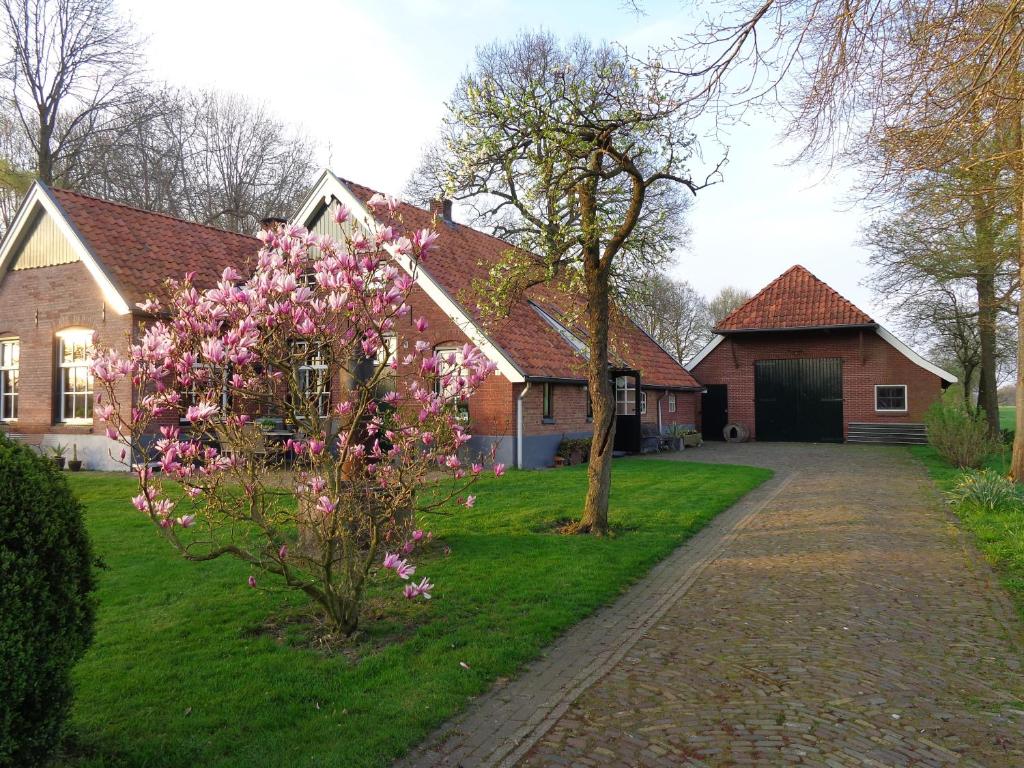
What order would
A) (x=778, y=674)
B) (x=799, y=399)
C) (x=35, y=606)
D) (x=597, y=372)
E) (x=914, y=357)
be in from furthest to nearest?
(x=799, y=399) → (x=914, y=357) → (x=597, y=372) → (x=778, y=674) → (x=35, y=606)

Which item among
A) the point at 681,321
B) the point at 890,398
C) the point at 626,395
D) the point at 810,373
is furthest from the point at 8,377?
the point at 681,321

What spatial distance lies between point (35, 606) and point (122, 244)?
15.9 m

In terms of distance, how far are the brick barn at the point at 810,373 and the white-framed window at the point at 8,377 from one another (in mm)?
22884

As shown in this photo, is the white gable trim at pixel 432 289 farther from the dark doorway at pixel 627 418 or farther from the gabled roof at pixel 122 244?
the dark doorway at pixel 627 418

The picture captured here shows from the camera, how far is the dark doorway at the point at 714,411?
1125 inches

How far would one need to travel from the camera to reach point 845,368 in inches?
1035

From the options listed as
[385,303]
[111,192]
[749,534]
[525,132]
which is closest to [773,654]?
[385,303]

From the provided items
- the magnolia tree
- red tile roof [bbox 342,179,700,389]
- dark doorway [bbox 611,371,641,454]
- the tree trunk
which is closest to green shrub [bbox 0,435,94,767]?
the magnolia tree

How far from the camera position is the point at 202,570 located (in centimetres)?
739

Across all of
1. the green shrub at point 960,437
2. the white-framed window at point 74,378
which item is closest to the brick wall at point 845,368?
the green shrub at point 960,437

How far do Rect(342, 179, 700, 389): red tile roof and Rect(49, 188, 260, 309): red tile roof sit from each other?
13.7 feet

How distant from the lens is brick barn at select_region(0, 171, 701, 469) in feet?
53.0

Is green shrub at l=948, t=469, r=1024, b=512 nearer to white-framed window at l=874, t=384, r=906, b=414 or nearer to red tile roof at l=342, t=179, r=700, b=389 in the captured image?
red tile roof at l=342, t=179, r=700, b=389

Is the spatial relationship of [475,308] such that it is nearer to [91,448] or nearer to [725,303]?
[91,448]
